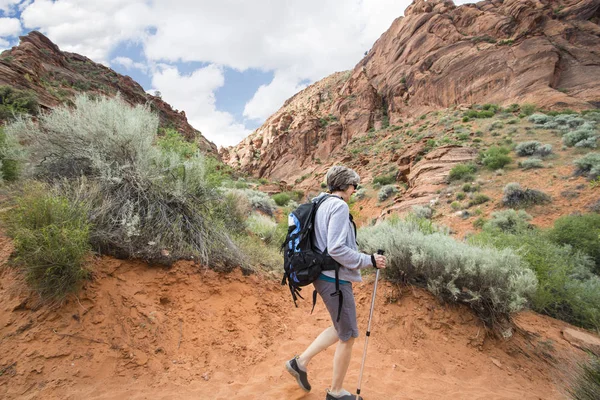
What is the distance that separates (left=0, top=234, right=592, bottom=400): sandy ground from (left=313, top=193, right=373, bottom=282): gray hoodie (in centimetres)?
148

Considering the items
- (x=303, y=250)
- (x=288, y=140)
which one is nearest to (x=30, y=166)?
(x=303, y=250)

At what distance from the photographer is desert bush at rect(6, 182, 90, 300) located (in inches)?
115

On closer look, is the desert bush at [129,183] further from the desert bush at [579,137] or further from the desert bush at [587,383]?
the desert bush at [579,137]

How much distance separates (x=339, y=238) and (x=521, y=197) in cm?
1232

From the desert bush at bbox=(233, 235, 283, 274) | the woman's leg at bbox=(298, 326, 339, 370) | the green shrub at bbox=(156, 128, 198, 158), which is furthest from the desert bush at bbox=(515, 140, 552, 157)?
the woman's leg at bbox=(298, 326, 339, 370)

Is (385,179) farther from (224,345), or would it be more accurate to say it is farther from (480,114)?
(224,345)

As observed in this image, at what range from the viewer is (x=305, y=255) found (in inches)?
95.9

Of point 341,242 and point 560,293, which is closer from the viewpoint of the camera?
point 341,242

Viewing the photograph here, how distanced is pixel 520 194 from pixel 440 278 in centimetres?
976

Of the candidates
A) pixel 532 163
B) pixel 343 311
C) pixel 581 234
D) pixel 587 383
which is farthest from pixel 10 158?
pixel 532 163

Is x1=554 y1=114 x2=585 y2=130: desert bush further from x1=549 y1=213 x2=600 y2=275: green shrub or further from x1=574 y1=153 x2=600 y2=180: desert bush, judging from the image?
x1=549 y1=213 x2=600 y2=275: green shrub

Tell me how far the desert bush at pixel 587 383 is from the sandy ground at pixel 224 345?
69 cm

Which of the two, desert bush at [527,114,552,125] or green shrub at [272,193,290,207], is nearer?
desert bush at [527,114,552,125]

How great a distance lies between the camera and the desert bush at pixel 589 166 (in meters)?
10.9
